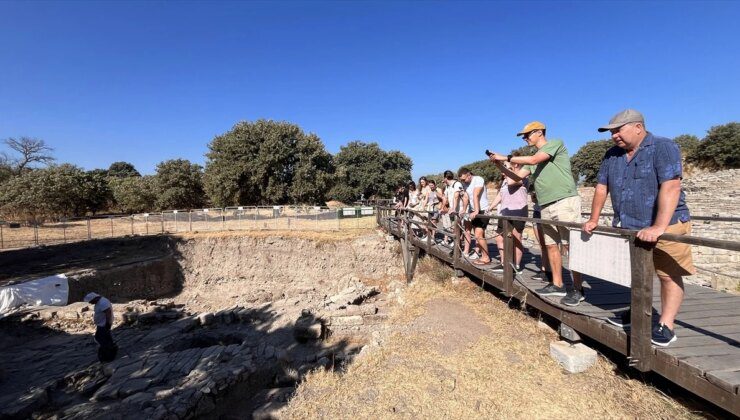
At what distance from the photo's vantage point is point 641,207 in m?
3.07

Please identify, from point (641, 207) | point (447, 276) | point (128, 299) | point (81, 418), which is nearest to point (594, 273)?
point (641, 207)

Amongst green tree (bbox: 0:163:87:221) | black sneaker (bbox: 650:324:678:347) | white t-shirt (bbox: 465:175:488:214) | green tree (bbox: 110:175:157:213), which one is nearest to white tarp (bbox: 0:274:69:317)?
white t-shirt (bbox: 465:175:488:214)

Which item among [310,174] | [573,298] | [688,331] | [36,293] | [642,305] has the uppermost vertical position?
[310,174]

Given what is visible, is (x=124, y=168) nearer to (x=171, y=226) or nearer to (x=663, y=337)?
(x=171, y=226)

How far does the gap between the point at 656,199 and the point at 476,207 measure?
3.91m

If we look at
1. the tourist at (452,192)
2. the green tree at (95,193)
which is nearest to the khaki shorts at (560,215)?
the tourist at (452,192)

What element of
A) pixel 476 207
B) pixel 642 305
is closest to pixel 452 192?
pixel 476 207

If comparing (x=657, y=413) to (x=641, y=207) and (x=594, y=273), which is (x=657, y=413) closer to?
(x=594, y=273)

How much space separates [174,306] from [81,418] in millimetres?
9006

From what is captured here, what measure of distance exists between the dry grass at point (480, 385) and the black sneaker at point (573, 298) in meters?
0.67

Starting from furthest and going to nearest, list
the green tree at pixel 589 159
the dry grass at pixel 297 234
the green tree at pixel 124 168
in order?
the green tree at pixel 124 168 → the green tree at pixel 589 159 → the dry grass at pixel 297 234

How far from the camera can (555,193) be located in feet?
14.2

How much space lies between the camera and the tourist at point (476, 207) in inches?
263

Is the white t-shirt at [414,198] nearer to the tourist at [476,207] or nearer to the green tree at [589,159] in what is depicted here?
the tourist at [476,207]
